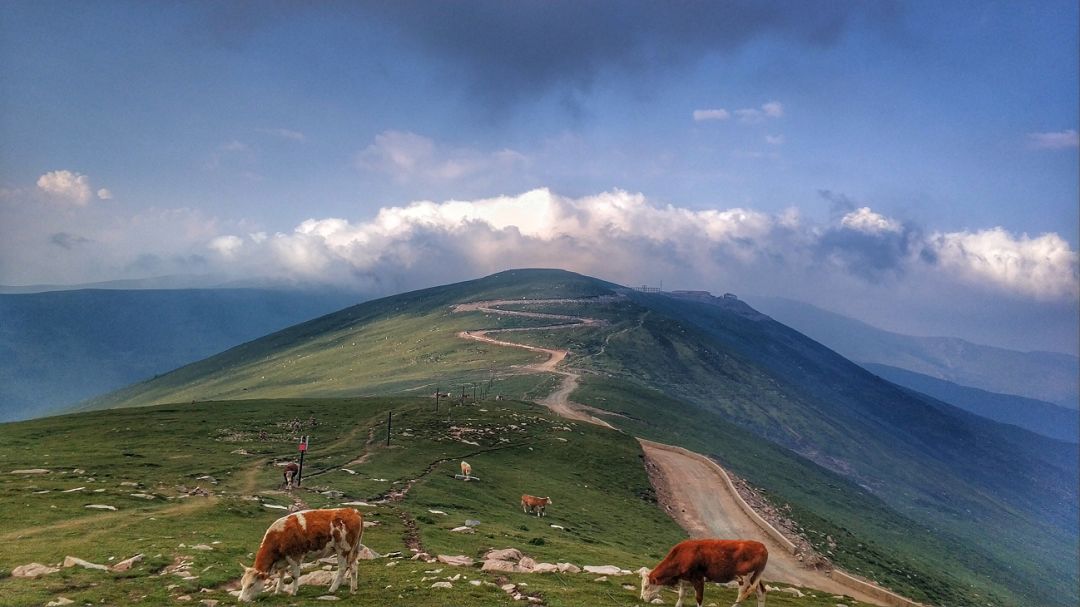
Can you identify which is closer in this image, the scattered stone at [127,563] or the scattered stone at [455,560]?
the scattered stone at [127,563]

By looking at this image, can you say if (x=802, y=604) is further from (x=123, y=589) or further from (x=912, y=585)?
(x=912, y=585)

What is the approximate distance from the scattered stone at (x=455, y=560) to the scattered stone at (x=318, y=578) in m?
7.31

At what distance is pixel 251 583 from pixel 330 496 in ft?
80.9

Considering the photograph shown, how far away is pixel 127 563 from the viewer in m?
26.5

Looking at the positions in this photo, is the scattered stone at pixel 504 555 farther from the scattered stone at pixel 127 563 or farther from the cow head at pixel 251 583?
the scattered stone at pixel 127 563

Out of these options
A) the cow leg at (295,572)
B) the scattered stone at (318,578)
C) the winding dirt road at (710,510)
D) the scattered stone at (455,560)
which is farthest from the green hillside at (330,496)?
the winding dirt road at (710,510)

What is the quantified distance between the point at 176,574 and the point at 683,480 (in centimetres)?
7548

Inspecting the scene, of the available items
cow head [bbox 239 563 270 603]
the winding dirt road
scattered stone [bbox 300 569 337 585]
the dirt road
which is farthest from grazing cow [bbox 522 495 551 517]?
cow head [bbox 239 563 270 603]

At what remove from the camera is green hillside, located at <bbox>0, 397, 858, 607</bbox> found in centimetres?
2608

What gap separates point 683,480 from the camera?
8919 centimetres

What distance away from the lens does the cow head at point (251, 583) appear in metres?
22.5

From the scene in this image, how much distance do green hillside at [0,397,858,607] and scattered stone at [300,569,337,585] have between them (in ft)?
1.64

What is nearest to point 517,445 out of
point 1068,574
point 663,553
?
point 663,553

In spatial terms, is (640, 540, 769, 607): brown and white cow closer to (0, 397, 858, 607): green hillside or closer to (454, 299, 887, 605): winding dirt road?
(0, 397, 858, 607): green hillside
